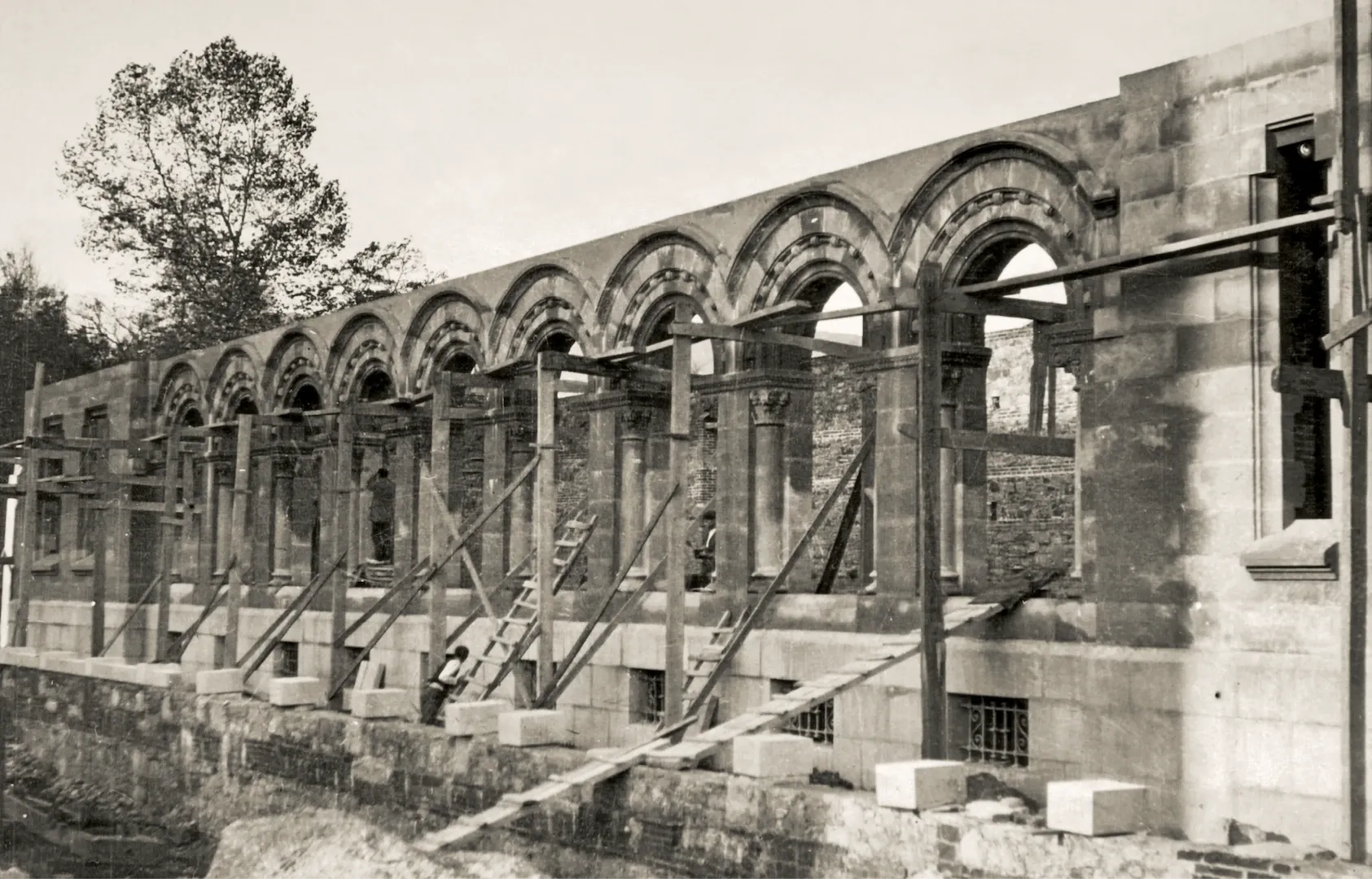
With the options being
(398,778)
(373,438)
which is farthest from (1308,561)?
(373,438)

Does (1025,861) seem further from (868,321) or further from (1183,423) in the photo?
(868,321)

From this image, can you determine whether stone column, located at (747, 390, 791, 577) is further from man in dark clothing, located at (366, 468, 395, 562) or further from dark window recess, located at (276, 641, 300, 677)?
man in dark clothing, located at (366, 468, 395, 562)

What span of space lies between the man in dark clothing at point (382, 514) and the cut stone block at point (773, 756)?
17.6 m

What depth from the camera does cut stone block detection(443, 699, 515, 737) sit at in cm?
1638

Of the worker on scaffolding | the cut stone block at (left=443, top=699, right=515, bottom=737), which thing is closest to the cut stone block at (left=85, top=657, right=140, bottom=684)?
the worker on scaffolding

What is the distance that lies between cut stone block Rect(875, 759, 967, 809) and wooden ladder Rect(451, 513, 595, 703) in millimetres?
6162

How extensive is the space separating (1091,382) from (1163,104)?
208cm

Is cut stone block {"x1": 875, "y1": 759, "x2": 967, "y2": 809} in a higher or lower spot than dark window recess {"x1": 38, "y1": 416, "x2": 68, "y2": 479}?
lower

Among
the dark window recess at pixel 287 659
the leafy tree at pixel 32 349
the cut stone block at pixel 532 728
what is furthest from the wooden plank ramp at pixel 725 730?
the leafy tree at pixel 32 349

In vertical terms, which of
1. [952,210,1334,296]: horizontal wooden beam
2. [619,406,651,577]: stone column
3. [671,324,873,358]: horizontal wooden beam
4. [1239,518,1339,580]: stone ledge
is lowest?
[1239,518,1339,580]: stone ledge

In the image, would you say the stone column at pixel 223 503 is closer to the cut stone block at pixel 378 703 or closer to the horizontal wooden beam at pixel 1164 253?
the cut stone block at pixel 378 703

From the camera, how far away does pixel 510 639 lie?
18781 millimetres

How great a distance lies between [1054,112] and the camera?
13758 millimetres

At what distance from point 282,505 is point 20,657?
6256 millimetres
